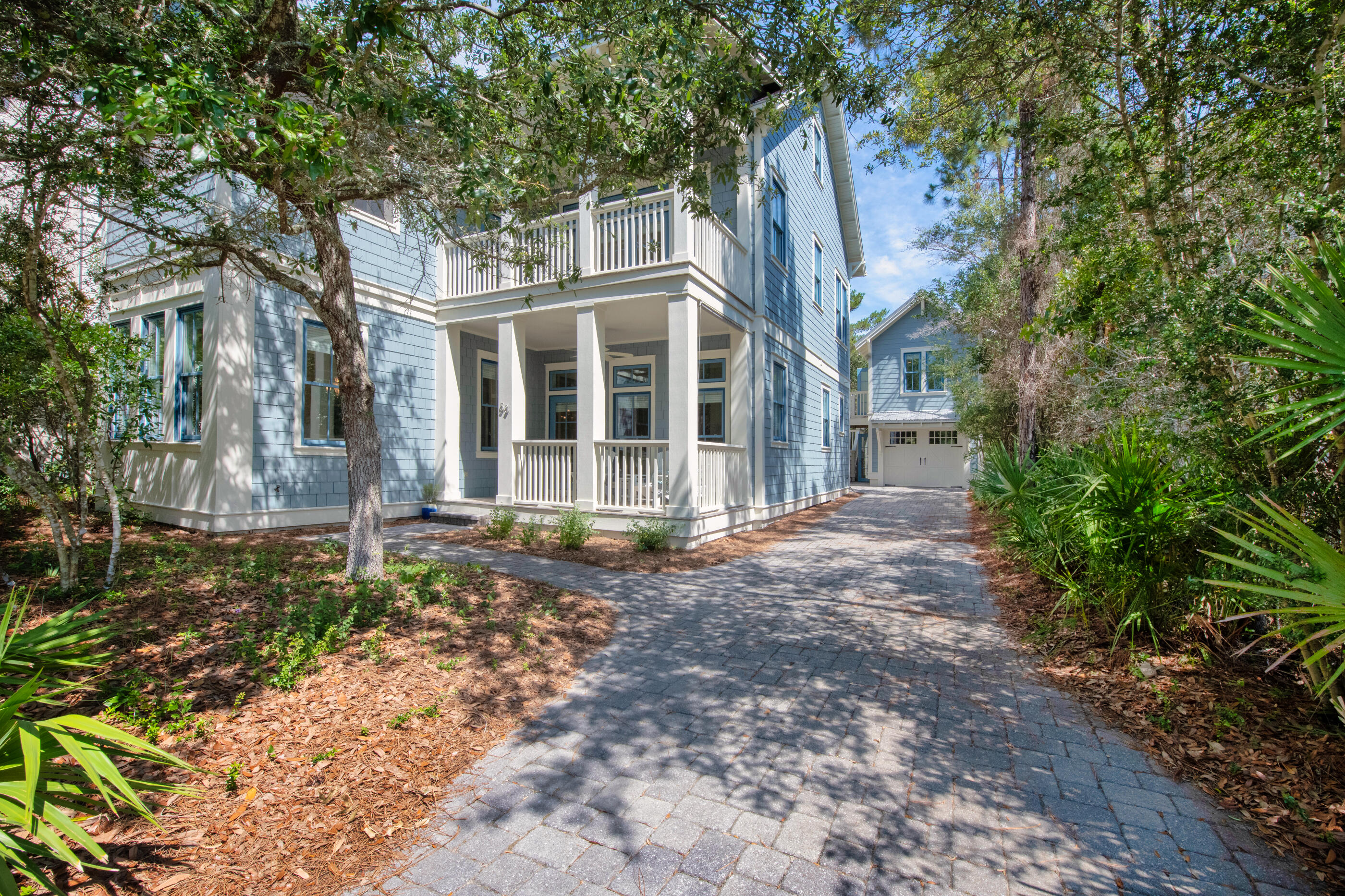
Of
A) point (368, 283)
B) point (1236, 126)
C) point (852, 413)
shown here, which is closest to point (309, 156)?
point (1236, 126)

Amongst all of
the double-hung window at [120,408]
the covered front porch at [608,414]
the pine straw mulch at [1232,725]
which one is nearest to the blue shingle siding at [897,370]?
the covered front porch at [608,414]

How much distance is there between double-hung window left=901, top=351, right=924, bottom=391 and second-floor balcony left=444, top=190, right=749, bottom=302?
56.4 ft

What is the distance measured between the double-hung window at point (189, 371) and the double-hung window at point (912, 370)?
23.6 m

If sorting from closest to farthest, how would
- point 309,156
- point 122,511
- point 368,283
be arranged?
1. point 309,156
2. point 122,511
3. point 368,283

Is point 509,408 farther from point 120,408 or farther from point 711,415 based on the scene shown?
point 120,408

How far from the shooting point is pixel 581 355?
30.8 feet

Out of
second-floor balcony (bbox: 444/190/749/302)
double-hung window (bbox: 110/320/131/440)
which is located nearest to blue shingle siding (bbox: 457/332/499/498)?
second-floor balcony (bbox: 444/190/749/302)

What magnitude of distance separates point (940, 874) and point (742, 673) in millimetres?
1941

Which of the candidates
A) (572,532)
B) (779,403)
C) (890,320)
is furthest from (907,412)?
(572,532)

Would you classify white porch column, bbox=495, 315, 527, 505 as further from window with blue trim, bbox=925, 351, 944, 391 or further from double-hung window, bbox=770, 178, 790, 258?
window with blue trim, bbox=925, 351, 944, 391

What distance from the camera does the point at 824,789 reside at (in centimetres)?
280

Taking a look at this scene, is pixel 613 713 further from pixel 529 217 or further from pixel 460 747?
pixel 529 217

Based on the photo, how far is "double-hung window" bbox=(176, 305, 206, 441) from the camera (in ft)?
29.1

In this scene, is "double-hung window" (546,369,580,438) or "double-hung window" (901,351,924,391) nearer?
"double-hung window" (546,369,580,438)
